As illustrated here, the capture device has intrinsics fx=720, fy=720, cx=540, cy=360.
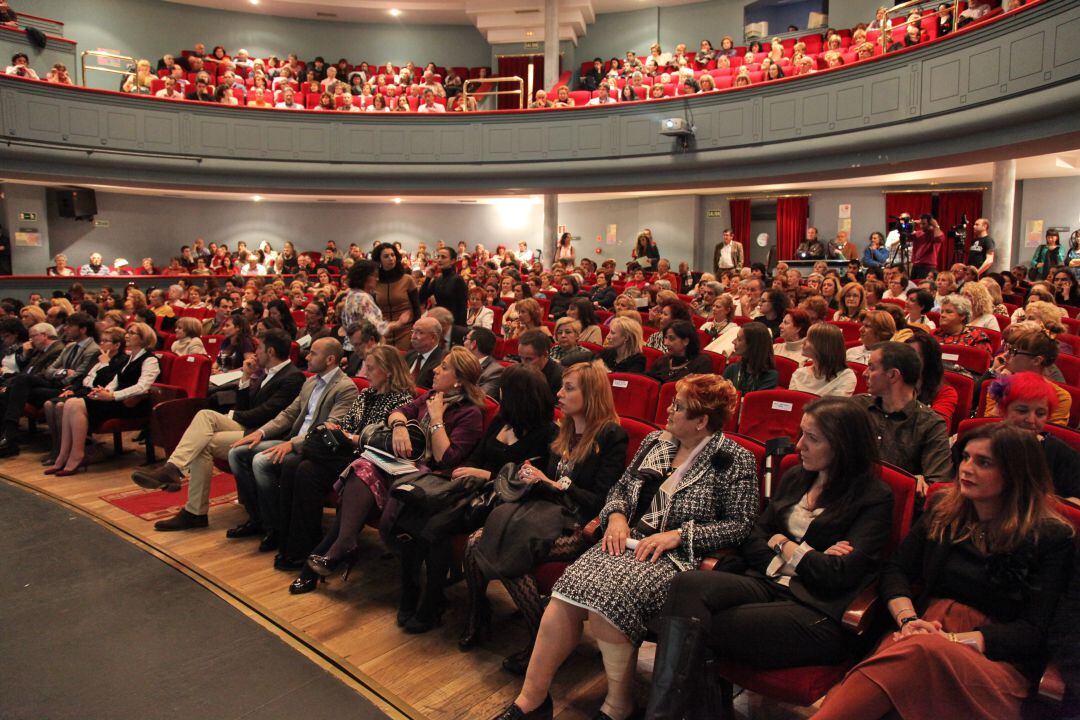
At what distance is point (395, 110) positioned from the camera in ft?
42.1

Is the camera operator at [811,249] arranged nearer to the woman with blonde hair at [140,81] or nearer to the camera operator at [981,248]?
the camera operator at [981,248]

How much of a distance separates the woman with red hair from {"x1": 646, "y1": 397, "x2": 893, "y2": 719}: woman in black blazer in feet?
2.00

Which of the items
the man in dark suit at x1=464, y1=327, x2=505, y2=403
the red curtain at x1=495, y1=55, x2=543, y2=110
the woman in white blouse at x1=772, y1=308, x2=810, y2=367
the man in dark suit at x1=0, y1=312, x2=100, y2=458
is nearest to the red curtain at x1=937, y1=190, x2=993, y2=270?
the red curtain at x1=495, y1=55, x2=543, y2=110

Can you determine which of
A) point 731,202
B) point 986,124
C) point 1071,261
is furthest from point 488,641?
point 731,202

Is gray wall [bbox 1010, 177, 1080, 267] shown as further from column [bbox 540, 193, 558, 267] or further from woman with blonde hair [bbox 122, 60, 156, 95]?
woman with blonde hair [bbox 122, 60, 156, 95]

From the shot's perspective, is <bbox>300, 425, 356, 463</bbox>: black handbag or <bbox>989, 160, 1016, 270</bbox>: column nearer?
<bbox>300, 425, 356, 463</bbox>: black handbag

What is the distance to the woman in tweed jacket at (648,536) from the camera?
6.92 ft

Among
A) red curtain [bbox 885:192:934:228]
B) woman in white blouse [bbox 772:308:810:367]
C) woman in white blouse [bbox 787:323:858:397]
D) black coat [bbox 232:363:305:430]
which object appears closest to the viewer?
woman in white blouse [bbox 787:323:858:397]

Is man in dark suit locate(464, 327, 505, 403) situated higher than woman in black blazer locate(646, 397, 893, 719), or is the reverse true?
man in dark suit locate(464, 327, 505, 403)

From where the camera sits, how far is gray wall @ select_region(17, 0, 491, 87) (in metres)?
14.1

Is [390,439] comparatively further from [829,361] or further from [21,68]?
[21,68]

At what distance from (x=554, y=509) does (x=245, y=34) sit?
16.4 metres

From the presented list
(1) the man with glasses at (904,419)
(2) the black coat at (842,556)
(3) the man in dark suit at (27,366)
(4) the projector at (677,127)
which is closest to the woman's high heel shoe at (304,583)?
(2) the black coat at (842,556)

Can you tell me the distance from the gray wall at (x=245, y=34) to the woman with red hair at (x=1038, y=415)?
16.2 m
